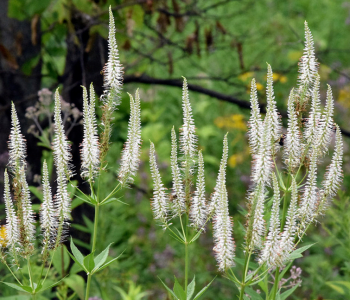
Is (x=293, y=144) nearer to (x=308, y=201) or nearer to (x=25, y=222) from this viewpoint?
(x=308, y=201)

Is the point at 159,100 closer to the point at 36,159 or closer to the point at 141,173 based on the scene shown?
the point at 141,173

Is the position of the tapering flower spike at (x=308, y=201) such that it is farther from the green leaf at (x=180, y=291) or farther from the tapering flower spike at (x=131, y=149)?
the tapering flower spike at (x=131, y=149)

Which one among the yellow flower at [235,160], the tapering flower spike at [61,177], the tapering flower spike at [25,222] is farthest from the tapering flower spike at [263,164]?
the yellow flower at [235,160]

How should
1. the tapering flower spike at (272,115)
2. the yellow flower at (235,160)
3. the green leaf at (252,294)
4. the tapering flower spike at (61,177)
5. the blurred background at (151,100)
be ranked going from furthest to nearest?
the yellow flower at (235,160)
the blurred background at (151,100)
the green leaf at (252,294)
the tapering flower spike at (61,177)
the tapering flower spike at (272,115)

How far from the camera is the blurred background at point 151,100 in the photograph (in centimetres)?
450

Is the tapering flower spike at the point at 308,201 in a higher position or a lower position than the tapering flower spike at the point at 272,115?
lower

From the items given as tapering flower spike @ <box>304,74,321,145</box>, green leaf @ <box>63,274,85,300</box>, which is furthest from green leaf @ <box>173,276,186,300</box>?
green leaf @ <box>63,274,85,300</box>

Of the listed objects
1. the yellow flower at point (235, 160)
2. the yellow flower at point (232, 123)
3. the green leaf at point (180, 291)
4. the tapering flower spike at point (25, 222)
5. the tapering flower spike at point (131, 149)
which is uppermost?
the tapering flower spike at point (131, 149)

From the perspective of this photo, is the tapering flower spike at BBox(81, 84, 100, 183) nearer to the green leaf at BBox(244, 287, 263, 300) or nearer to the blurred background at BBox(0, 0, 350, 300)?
the green leaf at BBox(244, 287, 263, 300)

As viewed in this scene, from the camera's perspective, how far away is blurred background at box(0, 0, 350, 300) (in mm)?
4500

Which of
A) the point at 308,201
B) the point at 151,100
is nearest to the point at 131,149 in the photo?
the point at 308,201

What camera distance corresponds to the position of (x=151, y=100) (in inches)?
307

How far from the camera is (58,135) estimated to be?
2.27 meters

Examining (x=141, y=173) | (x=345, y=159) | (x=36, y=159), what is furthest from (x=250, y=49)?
(x=36, y=159)
